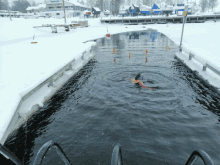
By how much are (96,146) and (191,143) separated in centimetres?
311

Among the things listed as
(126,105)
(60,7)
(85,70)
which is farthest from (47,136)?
(60,7)

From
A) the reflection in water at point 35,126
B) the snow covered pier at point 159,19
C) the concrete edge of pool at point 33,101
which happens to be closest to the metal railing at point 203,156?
the reflection in water at point 35,126

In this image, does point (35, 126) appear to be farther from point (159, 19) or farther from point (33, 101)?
point (159, 19)

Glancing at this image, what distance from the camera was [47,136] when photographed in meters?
5.67

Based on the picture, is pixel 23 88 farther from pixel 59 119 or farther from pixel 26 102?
pixel 59 119

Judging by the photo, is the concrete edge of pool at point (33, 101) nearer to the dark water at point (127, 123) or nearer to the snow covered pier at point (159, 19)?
the dark water at point (127, 123)

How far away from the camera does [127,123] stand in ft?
20.2

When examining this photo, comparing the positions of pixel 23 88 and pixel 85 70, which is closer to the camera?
pixel 23 88

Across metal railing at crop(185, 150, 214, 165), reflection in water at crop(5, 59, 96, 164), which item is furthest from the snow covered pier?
metal railing at crop(185, 150, 214, 165)

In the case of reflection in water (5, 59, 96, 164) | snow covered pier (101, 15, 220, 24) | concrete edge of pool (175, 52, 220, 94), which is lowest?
reflection in water (5, 59, 96, 164)

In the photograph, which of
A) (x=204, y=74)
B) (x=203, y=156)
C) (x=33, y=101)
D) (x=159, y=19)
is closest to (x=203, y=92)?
(x=204, y=74)

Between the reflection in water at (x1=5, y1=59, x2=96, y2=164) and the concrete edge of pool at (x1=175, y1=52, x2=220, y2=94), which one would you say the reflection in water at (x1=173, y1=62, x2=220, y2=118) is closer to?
the concrete edge of pool at (x1=175, y1=52, x2=220, y2=94)

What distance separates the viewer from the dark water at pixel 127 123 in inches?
189

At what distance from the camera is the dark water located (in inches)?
189
